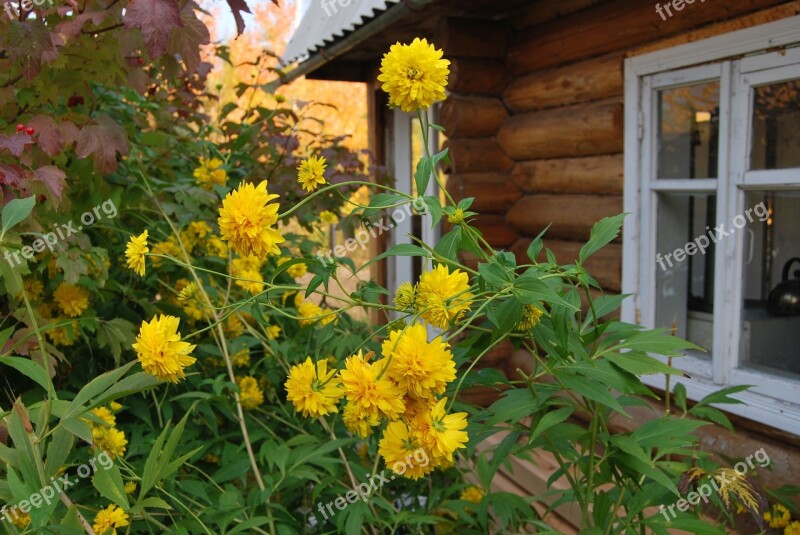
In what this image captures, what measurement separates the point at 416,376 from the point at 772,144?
2062 mm

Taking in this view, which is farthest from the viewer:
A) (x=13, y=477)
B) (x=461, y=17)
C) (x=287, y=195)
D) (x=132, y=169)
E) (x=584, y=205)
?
(x=461, y=17)

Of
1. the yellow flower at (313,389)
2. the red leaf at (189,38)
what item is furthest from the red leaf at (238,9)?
the yellow flower at (313,389)

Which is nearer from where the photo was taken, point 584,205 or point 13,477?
point 13,477

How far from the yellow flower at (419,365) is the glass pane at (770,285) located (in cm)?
200

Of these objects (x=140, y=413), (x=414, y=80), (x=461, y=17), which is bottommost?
(x=140, y=413)

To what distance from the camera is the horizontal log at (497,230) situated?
404 centimetres

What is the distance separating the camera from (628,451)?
1319 mm

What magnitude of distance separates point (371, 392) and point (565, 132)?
8.78 ft

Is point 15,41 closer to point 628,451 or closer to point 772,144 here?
point 628,451

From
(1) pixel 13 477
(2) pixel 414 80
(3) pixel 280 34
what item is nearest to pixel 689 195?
(2) pixel 414 80

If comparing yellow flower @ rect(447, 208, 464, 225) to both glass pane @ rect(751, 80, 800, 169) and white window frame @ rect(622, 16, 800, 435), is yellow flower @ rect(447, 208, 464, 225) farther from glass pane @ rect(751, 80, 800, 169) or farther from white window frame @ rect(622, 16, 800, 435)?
glass pane @ rect(751, 80, 800, 169)

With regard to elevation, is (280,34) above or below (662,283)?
above

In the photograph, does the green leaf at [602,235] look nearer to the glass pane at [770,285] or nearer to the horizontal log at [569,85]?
the glass pane at [770,285]

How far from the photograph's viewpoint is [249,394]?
2180 mm
